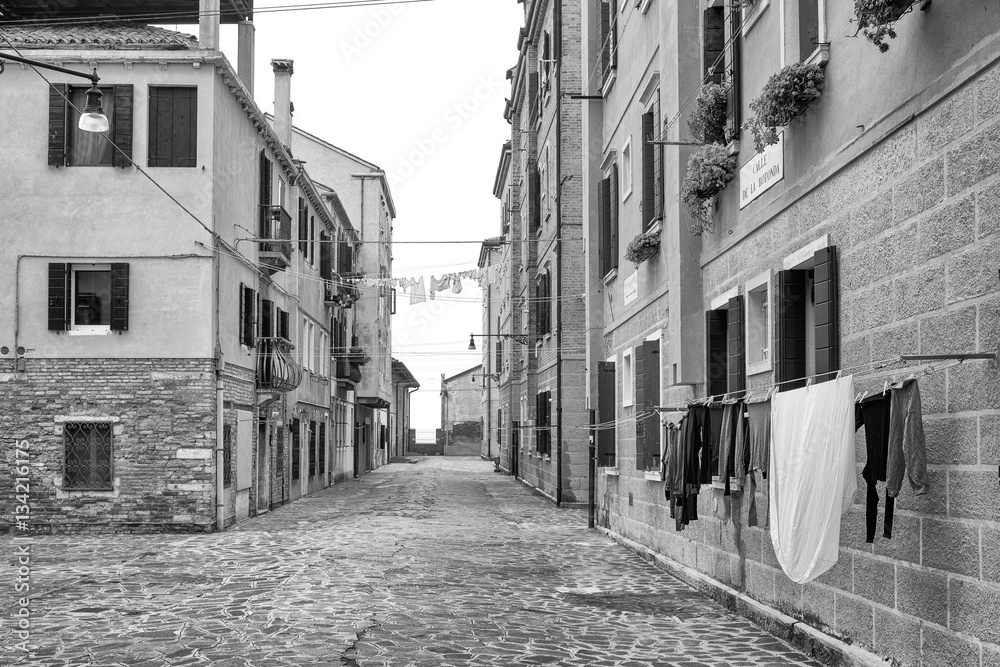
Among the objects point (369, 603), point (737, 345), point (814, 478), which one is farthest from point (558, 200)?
point (814, 478)

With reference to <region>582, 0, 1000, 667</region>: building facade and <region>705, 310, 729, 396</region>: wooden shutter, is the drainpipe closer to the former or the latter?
<region>582, 0, 1000, 667</region>: building facade

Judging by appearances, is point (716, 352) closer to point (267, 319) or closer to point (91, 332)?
point (91, 332)

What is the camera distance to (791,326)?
9.43 metres

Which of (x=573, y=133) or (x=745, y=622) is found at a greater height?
(x=573, y=133)

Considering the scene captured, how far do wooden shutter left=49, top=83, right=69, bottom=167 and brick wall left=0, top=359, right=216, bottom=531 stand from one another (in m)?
3.54

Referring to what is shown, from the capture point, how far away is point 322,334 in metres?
34.2

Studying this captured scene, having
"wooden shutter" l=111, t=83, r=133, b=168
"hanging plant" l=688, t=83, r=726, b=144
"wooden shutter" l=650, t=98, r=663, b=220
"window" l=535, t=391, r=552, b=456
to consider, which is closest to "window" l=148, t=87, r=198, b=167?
"wooden shutter" l=111, t=83, r=133, b=168

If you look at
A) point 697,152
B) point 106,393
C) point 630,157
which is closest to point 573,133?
point 630,157

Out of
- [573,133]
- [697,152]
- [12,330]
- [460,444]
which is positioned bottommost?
[460,444]

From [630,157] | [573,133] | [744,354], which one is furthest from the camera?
[573,133]

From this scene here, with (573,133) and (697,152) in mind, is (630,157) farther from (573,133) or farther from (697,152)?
(573,133)

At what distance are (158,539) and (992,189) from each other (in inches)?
602

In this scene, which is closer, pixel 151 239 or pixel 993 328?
pixel 993 328

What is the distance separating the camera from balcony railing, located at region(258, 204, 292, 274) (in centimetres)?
2331
